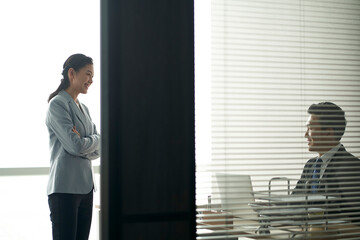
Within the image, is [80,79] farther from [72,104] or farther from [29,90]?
[29,90]

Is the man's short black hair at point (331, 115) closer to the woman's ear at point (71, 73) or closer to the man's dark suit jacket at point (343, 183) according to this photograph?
the man's dark suit jacket at point (343, 183)

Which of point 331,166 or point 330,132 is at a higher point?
point 330,132

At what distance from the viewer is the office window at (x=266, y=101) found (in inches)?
86.4

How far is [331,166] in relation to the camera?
7.87 feet

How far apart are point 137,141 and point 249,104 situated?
0.52 metres

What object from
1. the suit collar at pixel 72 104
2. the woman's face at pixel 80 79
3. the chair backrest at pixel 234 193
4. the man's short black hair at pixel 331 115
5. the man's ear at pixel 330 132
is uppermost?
the woman's face at pixel 80 79

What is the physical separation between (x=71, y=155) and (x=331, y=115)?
1.48 m

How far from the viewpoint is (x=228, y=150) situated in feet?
7.29

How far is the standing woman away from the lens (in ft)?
9.87

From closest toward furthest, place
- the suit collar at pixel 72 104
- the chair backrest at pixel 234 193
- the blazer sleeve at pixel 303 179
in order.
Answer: the chair backrest at pixel 234 193, the blazer sleeve at pixel 303 179, the suit collar at pixel 72 104

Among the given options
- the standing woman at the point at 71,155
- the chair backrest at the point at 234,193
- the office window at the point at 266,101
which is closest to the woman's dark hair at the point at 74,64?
the standing woman at the point at 71,155

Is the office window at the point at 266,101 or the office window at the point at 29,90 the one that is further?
the office window at the point at 29,90

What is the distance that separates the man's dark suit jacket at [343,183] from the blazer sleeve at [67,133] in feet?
4.30

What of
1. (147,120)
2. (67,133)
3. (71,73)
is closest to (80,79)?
(71,73)
